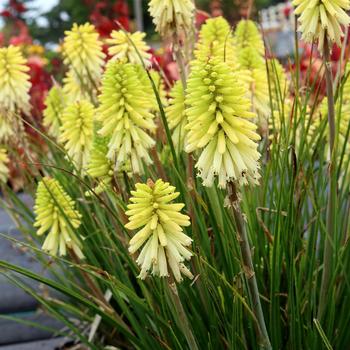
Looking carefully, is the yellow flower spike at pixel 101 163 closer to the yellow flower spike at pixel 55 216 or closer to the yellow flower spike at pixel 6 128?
the yellow flower spike at pixel 55 216

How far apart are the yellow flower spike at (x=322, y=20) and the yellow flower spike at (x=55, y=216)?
2.98 feet

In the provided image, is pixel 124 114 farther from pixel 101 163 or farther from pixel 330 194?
pixel 330 194

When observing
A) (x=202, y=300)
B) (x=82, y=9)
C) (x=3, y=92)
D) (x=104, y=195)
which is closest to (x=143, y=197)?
(x=202, y=300)

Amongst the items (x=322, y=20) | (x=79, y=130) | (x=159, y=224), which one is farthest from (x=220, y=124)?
(x=79, y=130)

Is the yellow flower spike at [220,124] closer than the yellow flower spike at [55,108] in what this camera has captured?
Yes

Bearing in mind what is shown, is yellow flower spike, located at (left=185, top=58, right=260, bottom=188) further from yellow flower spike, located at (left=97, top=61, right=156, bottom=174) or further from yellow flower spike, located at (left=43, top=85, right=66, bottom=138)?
yellow flower spike, located at (left=43, top=85, right=66, bottom=138)

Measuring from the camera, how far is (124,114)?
175 cm

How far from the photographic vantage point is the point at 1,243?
13.4 ft

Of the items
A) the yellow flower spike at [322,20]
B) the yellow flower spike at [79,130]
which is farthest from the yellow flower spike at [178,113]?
the yellow flower spike at [322,20]

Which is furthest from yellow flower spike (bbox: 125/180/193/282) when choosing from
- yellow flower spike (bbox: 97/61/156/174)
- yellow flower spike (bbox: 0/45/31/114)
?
yellow flower spike (bbox: 0/45/31/114)

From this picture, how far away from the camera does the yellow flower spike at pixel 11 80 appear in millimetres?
2436

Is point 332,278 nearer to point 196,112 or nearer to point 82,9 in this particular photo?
point 196,112

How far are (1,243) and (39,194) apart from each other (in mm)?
2299

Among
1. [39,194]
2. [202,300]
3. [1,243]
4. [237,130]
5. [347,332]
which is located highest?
[237,130]
